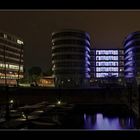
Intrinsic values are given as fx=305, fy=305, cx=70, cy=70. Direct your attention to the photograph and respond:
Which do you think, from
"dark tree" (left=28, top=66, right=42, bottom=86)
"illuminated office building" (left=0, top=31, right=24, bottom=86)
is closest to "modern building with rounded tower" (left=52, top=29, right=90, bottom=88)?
"dark tree" (left=28, top=66, right=42, bottom=86)

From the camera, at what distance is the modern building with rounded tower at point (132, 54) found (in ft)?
97.0

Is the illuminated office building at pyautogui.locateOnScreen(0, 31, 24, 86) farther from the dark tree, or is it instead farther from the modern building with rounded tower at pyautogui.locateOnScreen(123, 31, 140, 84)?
the modern building with rounded tower at pyautogui.locateOnScreen(123, 31, 140, 84)

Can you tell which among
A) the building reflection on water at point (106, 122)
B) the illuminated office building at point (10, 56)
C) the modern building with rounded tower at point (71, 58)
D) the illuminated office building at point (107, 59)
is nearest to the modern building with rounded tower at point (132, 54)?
the illuminated office building at point (107, 59)

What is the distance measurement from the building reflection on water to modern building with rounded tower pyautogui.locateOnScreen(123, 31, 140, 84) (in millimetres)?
7562

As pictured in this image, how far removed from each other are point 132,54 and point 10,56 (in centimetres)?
1363

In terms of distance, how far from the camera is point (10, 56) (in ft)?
112

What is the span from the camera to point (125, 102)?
27.2 meters

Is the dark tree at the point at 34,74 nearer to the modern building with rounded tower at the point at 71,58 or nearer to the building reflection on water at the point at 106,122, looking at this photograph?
the modern building with rounded tower at the point at 71,58

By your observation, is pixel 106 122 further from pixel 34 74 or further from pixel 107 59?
pixel 34 74

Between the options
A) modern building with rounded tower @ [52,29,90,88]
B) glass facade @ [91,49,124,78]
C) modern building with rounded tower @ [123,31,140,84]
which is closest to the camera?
modern building with rounded tower @ [123,31,140,84]

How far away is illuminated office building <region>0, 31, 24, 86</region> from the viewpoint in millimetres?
34094

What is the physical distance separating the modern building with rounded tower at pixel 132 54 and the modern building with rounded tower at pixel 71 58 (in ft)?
13.5
